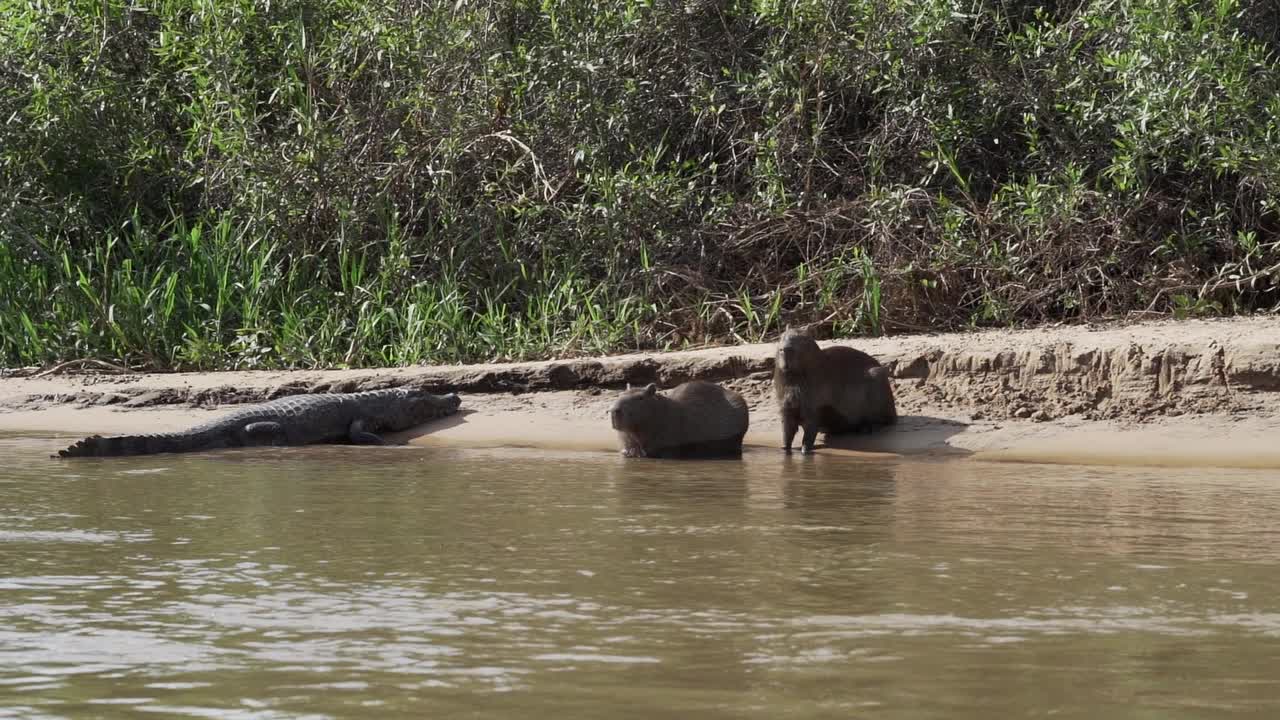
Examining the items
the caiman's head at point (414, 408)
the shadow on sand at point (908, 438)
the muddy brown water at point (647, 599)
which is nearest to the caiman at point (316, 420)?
the caiman's head at point (414, 408)

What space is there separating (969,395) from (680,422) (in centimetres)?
167

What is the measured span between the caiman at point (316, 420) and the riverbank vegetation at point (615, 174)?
1411mm

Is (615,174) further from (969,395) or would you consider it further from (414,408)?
(969,395)

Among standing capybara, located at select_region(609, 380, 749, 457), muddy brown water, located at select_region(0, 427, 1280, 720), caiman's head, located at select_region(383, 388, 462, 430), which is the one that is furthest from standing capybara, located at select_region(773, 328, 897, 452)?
caiman's head, located at select_region(383, 388, 462, 430)

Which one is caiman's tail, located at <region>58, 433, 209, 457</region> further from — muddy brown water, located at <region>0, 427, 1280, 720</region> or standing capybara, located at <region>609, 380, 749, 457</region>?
standing capybara, located at <region>609, 380, 749, 457</region>

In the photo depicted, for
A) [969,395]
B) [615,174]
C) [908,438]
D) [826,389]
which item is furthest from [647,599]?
[615,174]

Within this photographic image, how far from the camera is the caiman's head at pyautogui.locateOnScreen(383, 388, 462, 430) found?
9.07 metres

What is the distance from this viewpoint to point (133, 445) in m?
8.06

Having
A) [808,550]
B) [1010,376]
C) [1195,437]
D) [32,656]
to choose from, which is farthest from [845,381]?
[32,656]

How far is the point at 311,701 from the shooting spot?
2.67 m

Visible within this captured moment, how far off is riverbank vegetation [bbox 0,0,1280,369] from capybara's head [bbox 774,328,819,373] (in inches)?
83.4

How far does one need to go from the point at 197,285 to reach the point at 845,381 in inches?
241

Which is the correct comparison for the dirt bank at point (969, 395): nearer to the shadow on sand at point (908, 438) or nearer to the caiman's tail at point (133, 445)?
the shadow on sand at point (908, 438)

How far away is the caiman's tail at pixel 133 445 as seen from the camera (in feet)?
25.5
